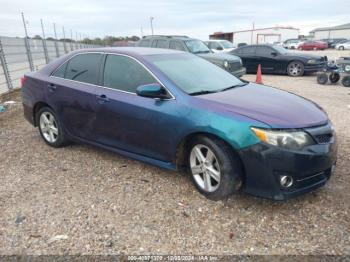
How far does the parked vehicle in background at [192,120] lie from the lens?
293 centimetres

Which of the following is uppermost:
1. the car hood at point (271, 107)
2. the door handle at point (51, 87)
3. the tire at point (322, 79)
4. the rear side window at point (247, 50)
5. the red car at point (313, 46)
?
the door handle at point (51, 87)

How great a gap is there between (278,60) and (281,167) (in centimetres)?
1231

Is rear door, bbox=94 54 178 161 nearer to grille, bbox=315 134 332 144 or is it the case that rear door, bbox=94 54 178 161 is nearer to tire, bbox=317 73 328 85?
grille, bbox=315 134 332 144

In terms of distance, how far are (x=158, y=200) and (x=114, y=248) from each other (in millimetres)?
854

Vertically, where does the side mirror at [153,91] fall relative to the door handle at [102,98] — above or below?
above

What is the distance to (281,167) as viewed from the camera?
288cm

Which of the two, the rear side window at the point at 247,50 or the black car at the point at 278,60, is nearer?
the black car at the point at 278,60

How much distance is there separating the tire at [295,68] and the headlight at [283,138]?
1186 cm

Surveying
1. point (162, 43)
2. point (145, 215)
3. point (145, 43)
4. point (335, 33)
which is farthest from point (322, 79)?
point (335, 33)

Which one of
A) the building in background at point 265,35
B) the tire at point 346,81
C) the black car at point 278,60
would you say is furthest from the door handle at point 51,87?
the building in background at point 265,35

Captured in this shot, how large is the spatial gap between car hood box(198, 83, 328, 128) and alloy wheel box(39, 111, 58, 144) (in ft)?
8.62

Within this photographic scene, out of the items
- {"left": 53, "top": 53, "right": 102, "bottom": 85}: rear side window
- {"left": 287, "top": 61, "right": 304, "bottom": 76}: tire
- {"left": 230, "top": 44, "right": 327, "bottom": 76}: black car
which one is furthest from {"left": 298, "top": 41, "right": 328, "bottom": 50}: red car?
{"left": 53, "top": 53, "right": 102, "bottom": 85}: rear side window

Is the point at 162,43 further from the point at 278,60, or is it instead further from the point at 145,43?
the point at 278,60

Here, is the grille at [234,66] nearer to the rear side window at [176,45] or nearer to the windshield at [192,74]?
the rear side window at [176,45]
